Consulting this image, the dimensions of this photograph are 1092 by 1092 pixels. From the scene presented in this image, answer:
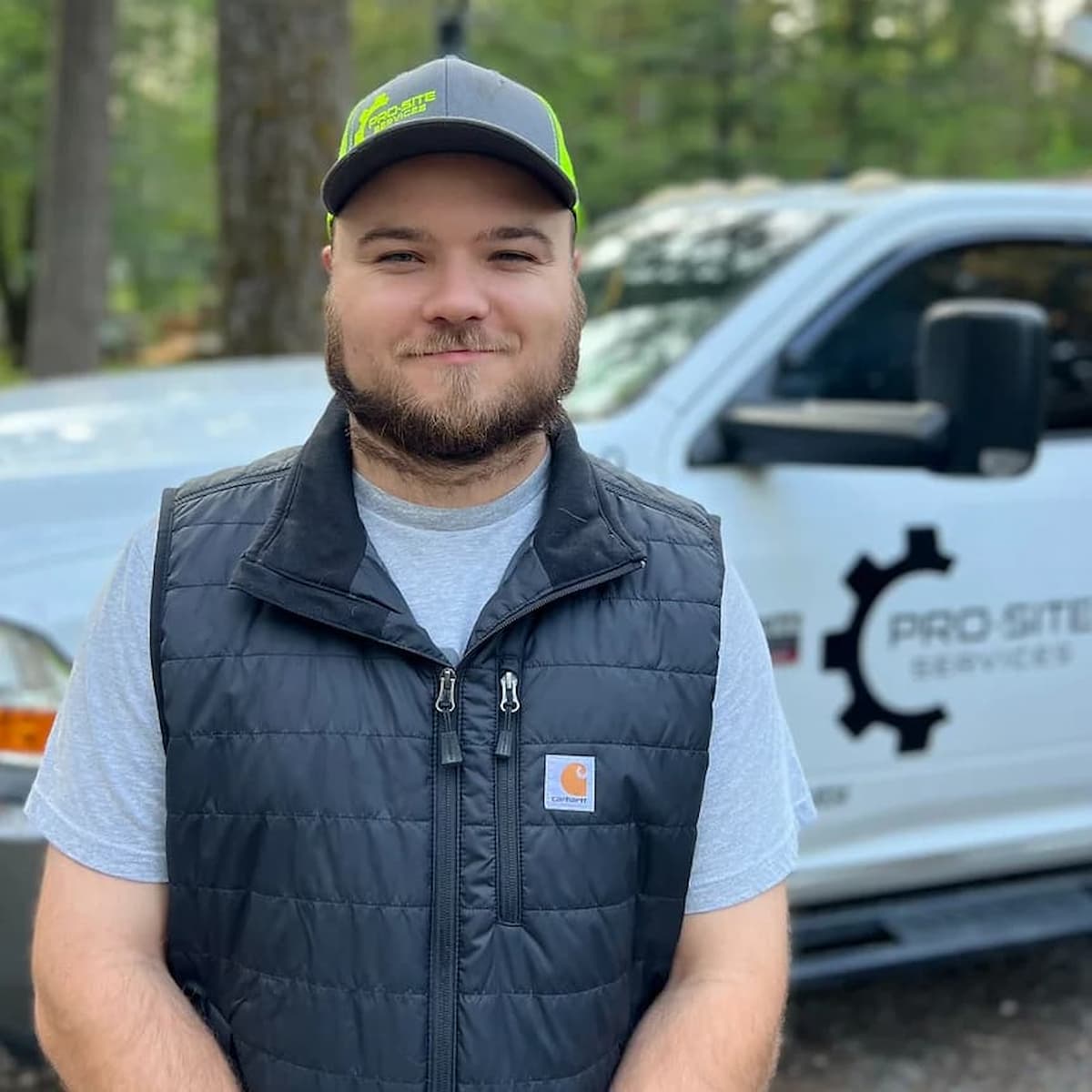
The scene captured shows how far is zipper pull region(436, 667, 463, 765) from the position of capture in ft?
4.90

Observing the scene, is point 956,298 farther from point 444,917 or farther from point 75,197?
point 75,197

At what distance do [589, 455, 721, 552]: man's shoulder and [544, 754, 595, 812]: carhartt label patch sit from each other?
30 centimetres

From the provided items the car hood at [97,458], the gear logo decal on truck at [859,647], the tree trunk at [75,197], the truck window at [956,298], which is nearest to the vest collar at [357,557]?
the car hood at [97,458]

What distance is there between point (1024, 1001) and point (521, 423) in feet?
9.72

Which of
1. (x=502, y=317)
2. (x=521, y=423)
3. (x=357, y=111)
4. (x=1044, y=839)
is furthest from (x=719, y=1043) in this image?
(x=1044, y=839)

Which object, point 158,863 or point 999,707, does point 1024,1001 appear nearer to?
point 999,707

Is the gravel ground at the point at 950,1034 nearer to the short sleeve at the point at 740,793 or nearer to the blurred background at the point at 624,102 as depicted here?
the short sleeve at the point at 740,793

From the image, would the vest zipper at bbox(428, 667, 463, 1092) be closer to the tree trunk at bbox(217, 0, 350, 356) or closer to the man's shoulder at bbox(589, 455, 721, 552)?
the man's shoulder at bbox(589, 455, 721, 552)

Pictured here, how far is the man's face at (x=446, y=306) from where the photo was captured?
1540 mm

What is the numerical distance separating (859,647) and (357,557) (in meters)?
1.88

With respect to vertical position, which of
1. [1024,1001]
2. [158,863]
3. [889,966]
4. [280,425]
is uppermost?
[280,425]

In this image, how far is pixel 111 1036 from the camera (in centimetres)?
148

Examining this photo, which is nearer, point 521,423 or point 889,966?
point 521,423

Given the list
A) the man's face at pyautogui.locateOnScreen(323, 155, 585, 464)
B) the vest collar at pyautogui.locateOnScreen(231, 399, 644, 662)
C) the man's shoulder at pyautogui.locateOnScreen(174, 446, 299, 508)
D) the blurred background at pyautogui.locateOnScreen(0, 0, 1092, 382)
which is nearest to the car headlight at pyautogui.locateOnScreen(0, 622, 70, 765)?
the man's shoulder at pyautogui.locateOnScreen(174, 446, 299, 508)
